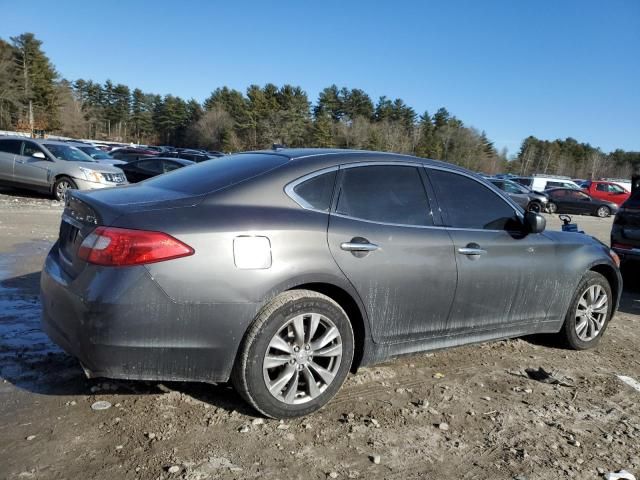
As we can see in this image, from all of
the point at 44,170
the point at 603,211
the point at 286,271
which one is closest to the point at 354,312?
the point at 286,271

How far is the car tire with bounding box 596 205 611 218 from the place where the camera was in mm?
26812

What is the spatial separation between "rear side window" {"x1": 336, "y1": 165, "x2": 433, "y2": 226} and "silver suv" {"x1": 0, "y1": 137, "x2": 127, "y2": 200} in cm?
1157

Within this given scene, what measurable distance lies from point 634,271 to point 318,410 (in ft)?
25.6

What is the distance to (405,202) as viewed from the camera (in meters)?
3.72

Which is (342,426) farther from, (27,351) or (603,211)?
(603,211)

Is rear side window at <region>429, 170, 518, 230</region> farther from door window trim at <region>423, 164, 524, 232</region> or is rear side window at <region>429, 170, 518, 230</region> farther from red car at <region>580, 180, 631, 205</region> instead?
red car at <region>580, 180, 631, 205</region>

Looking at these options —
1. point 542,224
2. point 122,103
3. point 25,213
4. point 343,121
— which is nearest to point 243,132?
point 343,121

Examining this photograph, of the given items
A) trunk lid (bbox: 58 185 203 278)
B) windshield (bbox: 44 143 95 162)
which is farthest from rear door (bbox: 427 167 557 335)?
windshield (bbox: 44 143 95 162)

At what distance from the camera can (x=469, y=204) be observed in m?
4.10

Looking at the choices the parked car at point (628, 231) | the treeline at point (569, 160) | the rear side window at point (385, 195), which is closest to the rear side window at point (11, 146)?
the rear side window at point (385, 195)

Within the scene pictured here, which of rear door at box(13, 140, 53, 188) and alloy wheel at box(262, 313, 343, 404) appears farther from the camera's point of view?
rear door at box(13, 140, 53, 188)

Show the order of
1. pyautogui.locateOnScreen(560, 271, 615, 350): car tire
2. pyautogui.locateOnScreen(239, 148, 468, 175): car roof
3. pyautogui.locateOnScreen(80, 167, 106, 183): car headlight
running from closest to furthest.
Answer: pyautogui.locateOnScreen(239, 148, 468, 175): car roof < pyautogui.locateOnScreen(560, 271, 615, 350): car tire < pyautogui.locateOnScreen(80, 167, 106, 183): car headlight

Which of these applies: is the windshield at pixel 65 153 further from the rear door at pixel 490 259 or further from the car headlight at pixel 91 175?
Answer: the rear door at pixel 490 259

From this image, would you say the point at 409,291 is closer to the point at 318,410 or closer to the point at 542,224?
the point at 318,410
